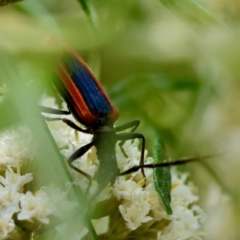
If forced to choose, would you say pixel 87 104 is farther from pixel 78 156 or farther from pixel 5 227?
pixel 5 227

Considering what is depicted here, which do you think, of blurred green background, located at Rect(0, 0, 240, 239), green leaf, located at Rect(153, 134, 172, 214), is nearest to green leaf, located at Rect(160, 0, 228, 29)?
blurred green background, located at Rect(0, 0, 240, 239)

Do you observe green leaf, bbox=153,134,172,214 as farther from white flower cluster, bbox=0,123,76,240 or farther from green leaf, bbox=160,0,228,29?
green leaf, bbox=160,0,228,29

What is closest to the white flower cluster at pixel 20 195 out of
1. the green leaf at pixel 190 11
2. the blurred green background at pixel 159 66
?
the blurred green background at pixel 159 66

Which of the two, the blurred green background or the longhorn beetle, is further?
the longhorn beetle

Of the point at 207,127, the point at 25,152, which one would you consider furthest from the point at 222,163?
the point at 25,152

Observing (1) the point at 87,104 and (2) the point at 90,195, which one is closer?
(2) the point at 90,195

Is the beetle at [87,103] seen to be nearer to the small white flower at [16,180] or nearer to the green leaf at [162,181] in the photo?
the green leaf at [162,181]

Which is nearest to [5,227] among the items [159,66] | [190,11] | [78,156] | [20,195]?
[20,195]

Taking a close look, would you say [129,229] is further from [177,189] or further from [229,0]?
[229,0]
